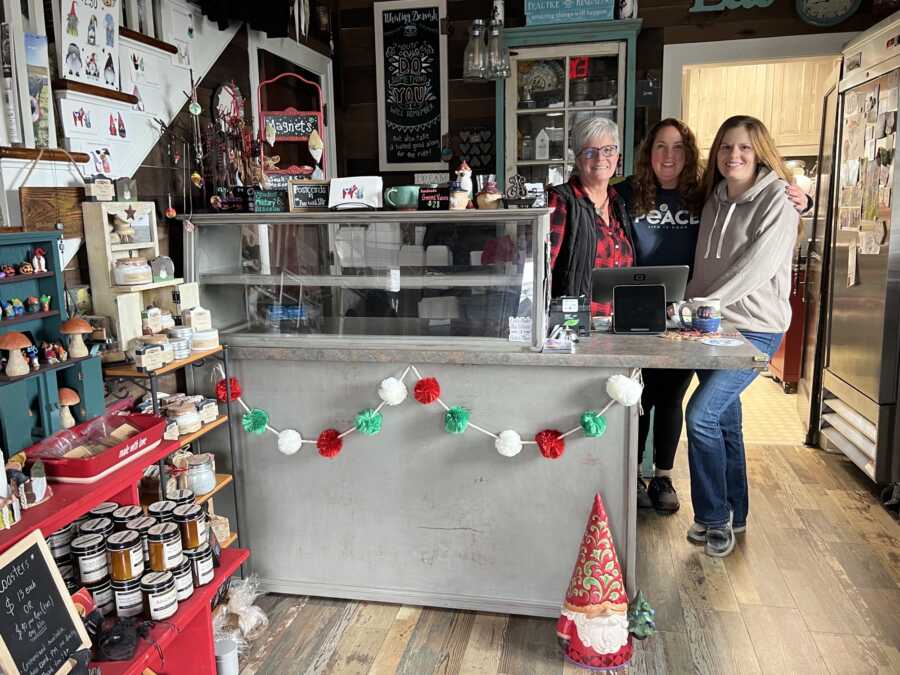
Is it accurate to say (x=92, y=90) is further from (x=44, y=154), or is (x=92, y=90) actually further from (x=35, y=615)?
(x=35, y=615)

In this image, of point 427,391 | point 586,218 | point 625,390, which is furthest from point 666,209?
point 427,391

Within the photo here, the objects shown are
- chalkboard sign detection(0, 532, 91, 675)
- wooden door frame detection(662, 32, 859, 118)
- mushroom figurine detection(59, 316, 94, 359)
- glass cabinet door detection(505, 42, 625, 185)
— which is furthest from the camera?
glass cabinet door detection(505, 42, 625, 185)

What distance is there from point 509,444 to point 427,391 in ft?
0.99

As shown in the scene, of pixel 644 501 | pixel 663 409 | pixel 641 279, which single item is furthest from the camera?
pixel 644 501

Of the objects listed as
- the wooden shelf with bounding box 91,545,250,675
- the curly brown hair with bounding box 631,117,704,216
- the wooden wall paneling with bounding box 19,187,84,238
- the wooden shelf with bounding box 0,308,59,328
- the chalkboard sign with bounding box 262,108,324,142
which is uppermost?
the chalkboard sign with bounding box 262,108,324,142

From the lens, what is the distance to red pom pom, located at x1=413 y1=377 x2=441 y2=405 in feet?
7.47

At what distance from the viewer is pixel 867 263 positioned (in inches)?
132

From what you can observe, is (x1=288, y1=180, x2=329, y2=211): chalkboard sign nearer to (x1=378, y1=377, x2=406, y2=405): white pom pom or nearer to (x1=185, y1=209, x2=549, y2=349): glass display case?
(x1=185, y1=209, x2=549, y2=349): glass display case

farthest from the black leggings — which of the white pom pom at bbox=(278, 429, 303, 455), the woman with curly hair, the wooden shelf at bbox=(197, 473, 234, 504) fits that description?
the wooden shelf at bbox=(197, 473, 234, 504)

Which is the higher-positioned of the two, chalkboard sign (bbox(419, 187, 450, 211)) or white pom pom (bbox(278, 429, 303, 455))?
chalkboard sign (bbox(419, 187, 450, 211))

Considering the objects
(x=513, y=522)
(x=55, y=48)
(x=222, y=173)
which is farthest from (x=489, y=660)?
(x=55, y=48)

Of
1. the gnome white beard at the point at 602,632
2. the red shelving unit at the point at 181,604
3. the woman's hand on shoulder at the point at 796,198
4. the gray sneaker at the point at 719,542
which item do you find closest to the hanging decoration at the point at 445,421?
the red shelving unit at the point at 181,604

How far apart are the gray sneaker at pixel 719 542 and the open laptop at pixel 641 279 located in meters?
0.93

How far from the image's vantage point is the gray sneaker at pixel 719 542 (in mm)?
2812
